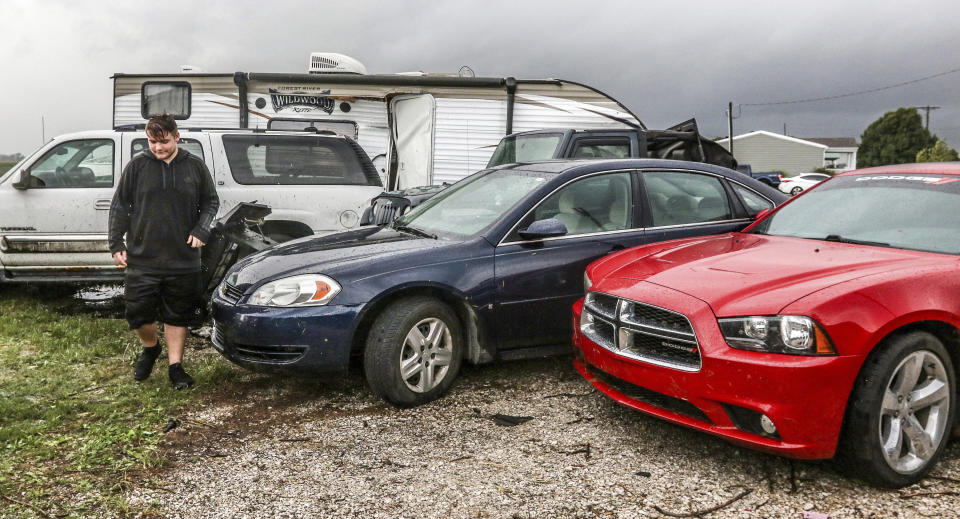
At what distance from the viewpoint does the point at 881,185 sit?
4.46m

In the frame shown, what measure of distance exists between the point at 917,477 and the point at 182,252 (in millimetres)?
4245

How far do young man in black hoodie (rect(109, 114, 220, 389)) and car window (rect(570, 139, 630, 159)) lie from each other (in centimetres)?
481

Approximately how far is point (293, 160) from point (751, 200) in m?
4.40

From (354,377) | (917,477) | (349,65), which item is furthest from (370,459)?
(349,65)

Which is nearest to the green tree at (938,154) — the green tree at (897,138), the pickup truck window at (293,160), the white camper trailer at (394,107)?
the green tree at (897,138)

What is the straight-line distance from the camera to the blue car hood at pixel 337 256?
4531 mm

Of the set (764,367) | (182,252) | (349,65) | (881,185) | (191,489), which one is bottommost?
(191,489)

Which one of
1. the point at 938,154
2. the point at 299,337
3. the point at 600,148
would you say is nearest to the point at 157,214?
the point at 299,337

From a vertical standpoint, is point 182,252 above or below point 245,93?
below

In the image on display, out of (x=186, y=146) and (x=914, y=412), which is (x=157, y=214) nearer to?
(x=186, y=146)

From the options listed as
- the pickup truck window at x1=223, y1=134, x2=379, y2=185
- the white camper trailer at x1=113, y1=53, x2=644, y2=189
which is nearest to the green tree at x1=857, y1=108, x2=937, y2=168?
the white camper trailer at x1=113, y1=53, x2=644, y2=189

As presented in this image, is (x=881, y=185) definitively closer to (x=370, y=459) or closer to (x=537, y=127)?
(x=370, y=459)

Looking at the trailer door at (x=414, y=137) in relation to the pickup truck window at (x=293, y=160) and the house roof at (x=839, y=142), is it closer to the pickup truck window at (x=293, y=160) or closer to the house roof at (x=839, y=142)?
the pickup truck window at (x=293, y=160)

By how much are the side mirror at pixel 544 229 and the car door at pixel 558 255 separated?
72 mm
